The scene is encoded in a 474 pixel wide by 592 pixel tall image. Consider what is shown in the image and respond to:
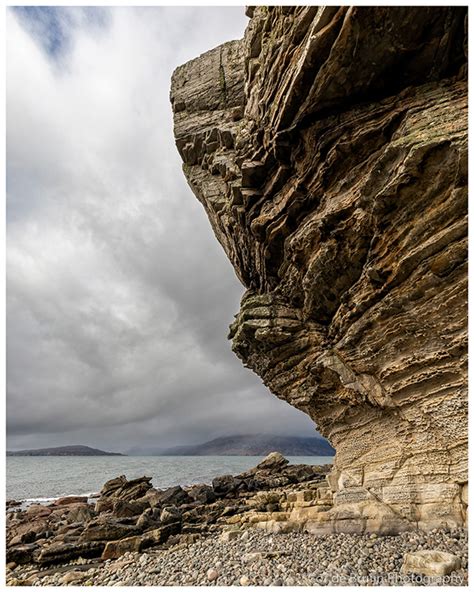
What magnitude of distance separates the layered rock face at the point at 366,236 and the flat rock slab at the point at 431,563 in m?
3.18

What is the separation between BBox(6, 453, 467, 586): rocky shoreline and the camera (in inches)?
428

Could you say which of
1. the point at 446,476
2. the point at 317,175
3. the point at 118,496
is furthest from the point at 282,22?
the point at 118,496

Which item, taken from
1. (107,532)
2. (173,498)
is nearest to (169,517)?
(107,532)

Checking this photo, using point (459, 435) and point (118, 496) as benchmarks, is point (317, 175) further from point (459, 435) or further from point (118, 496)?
point (118, 496)

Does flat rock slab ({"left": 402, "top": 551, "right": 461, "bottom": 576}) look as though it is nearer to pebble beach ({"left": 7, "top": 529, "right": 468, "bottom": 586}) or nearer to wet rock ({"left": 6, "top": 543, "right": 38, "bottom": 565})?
pebble beach ({"left": 7, "top": 529, "right": 468, "bottom": 586})

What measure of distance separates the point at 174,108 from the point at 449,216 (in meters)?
21.1

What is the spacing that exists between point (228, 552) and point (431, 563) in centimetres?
828

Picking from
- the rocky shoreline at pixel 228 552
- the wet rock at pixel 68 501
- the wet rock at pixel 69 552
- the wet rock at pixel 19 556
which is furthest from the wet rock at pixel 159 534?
the wet rock at pixel 68 501

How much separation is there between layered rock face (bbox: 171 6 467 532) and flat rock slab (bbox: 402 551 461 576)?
10.4 feet

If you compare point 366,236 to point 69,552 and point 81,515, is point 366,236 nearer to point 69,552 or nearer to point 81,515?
point 69,552

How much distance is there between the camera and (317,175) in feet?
50.1

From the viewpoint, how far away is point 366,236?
14219 millimetres

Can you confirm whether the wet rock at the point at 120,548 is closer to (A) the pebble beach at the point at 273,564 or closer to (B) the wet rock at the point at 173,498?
(A) the pebble beach at the point at 273,564

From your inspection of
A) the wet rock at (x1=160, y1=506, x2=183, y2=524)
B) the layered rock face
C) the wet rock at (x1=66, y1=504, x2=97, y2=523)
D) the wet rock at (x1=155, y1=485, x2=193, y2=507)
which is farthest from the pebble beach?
the wet rock at (x1=155, y1=485, x2=193, y2=507)
